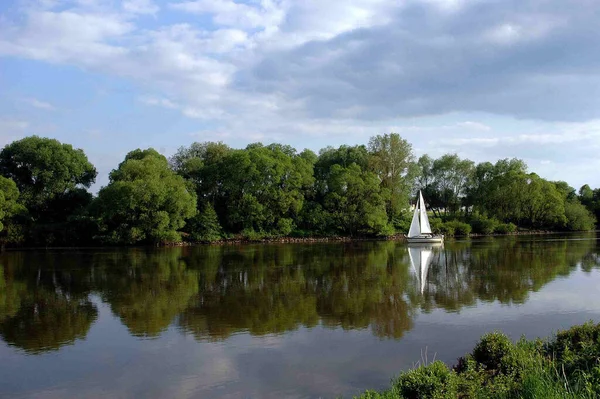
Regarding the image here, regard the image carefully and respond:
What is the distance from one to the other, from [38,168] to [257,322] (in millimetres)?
56417

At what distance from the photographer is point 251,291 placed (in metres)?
26.5

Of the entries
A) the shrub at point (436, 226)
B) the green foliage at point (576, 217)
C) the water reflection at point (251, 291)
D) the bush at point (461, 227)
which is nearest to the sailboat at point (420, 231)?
the shrub at point (436, 226)

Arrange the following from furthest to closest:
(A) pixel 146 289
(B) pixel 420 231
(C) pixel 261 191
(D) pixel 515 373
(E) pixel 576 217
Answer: (E) pixel 576 217 < (C) pixel 261 191 < (B) pixel 420 231 < (A) pixel 146 289 < (D) pixel 515 373

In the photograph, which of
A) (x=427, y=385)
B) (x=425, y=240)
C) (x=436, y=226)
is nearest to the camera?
(x=427, y=385)

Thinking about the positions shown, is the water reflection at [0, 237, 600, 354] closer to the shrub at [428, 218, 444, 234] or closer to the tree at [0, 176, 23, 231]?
the tree at [0, 176, 23, 231]

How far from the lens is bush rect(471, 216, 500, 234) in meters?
85.6

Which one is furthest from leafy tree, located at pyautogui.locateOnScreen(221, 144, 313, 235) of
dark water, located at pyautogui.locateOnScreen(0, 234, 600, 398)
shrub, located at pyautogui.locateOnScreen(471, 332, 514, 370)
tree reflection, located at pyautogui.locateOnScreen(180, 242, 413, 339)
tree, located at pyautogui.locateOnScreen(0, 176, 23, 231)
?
shrub, located at pyautogui.locateOnScreen(471, 332, 514, 370)

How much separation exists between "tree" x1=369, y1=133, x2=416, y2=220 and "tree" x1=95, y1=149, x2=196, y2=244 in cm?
3553

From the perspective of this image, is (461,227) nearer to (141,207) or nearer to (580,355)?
(141,207)

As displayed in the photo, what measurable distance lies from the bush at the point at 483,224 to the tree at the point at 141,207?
4933 centimetres

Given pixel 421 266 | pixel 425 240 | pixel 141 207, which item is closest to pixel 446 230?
pixel 425 240

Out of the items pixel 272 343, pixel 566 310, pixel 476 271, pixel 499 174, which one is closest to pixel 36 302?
pixel 272 343

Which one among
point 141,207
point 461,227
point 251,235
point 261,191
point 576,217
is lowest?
point 251,235

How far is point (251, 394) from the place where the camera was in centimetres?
1195
